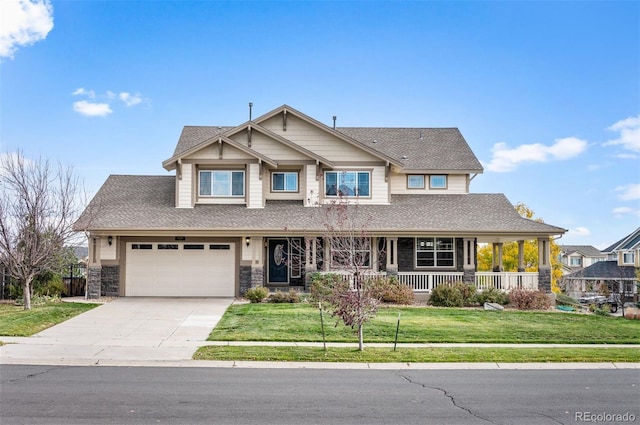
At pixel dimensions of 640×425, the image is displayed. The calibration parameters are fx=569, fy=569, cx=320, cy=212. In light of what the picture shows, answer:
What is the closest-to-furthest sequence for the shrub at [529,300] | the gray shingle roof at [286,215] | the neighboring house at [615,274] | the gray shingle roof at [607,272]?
the shrub at [529,300], the gray shingle roof at [286,215], the neighboring house at [615,274], the gray shingle roof at [607,272]

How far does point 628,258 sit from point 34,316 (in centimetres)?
5918

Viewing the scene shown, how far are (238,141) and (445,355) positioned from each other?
16338 millimetres

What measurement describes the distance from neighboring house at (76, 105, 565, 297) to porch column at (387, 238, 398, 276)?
0.15ft

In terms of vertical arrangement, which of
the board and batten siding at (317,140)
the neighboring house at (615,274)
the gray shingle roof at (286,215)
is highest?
the board and batten siding at (317,140)

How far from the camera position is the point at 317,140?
88.9ft

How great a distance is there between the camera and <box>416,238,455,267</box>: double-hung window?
85.5ft

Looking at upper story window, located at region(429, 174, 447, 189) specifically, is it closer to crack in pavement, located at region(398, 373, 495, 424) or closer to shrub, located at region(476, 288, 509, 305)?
shrub, located at region(476, 288, 509, 305)

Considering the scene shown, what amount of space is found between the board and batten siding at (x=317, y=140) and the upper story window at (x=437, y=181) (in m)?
3.57

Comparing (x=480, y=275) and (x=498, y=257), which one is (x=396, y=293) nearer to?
(x=480, y=275)

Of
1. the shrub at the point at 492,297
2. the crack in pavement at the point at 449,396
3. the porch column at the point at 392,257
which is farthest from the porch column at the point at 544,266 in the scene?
the crack in pavement at the point at 449,396

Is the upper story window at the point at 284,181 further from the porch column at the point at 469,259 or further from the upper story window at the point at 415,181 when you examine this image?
the porch column at the point at 469,259

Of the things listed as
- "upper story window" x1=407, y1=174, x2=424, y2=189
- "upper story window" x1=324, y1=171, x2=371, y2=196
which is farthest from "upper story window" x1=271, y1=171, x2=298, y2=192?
"upper story window" x1=407, y1=174, x2=424, y2=189

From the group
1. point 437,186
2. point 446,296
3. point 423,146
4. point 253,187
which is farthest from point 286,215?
point 423,146

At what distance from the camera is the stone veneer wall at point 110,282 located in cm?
2405
